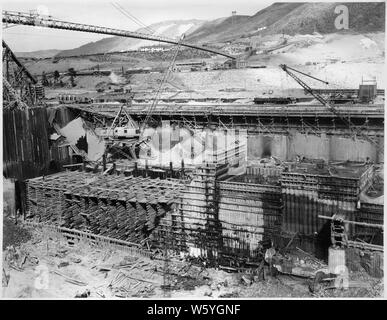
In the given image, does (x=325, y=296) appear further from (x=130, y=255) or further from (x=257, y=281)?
(x=130, y=255)

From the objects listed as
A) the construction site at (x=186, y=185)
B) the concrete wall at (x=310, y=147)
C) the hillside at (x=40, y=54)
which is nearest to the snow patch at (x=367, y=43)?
the construction site at (x=186, y=185)

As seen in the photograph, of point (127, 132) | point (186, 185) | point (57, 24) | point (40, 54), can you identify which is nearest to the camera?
point (57, 24)

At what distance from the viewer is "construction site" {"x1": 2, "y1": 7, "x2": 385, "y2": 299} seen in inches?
712

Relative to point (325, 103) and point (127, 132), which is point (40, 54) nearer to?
point (127, 132)

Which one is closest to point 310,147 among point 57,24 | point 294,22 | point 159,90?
point 294,22

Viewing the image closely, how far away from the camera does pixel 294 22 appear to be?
76.0ft

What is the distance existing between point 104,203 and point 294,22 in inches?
486

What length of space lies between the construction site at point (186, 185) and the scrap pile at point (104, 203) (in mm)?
69

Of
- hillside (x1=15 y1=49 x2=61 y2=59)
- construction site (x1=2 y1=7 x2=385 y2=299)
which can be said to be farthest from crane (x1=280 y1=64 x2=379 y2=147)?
hillside (x1=15 y1=49 x2=61 y2=59)

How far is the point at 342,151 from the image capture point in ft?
82.6

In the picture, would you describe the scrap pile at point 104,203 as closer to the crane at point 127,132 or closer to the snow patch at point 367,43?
the crane at point 127,132

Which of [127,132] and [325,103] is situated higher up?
[325,103]

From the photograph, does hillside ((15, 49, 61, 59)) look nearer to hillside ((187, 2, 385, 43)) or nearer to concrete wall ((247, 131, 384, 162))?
hillside ((187, 2, 385, 43))

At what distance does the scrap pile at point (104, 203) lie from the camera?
21.8 metres
